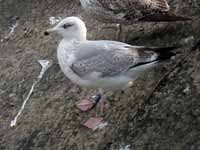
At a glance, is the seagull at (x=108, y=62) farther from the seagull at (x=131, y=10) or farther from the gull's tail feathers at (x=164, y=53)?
the seagull at (x=131, y=10)

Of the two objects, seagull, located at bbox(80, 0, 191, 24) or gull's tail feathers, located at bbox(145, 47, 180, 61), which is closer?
gull's tail feathers, located at bbox(145, 47, 180, 61)

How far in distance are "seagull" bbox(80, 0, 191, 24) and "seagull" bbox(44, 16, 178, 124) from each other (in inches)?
33.1

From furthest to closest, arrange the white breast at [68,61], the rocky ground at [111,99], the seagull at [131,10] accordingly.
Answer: the seagull at [131,10], the white breast at [68,61], the rocky ground at [111,99]

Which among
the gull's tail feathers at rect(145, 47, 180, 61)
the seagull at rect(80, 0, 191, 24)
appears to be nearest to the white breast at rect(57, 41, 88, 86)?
the gull's tail feathers at rect(145, 47, 180, 61)

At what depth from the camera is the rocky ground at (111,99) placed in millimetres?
4742

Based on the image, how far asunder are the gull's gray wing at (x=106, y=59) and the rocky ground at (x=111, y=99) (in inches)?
15.1

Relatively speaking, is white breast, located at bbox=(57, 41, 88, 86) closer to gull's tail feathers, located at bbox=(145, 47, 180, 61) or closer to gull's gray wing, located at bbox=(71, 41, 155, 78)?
gull's gray wing, located at bbox=(71, 41, 155, 78)

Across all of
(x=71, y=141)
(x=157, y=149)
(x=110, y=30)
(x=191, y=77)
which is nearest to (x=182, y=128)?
(x=157, y=149)

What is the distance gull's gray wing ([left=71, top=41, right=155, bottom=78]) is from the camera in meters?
4.89

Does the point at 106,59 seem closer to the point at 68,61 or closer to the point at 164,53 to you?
the point at 68,61

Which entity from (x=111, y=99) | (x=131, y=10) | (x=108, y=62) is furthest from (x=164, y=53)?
(x=131, y=10)

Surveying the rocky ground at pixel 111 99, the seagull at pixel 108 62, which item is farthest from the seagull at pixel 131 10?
the seagull at pixel 108 62

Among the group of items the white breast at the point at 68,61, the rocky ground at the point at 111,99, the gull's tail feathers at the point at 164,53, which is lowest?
the rocky ground at the point at 111,99

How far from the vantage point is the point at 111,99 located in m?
5.41
